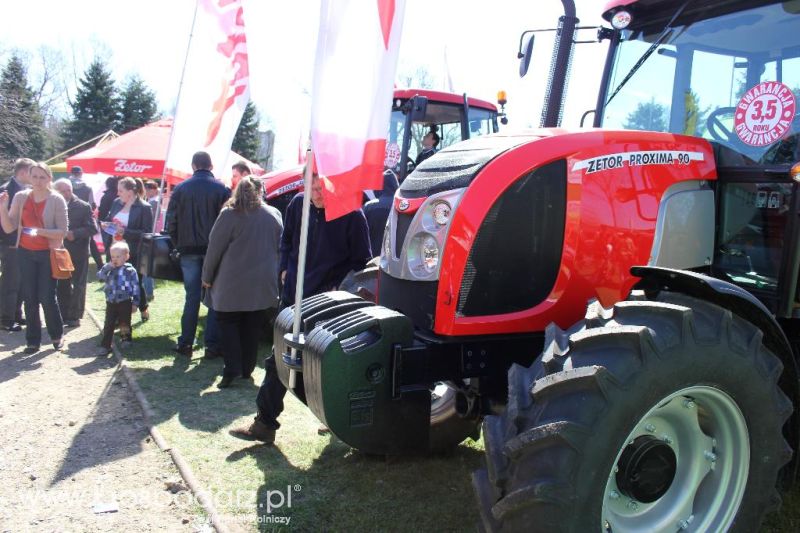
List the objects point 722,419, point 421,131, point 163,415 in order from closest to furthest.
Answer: point 722,419 < point 163,415 < point 421,131

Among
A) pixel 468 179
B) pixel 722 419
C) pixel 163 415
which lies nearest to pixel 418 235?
pixel 468 179

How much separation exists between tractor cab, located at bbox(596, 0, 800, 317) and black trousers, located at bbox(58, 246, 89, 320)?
268 inches

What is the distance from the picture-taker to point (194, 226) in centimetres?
657

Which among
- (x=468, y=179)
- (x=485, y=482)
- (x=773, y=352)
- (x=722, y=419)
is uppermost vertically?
(x=468, y=179)

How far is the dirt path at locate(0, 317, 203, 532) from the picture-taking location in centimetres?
344

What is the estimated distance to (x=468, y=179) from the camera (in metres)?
2.95

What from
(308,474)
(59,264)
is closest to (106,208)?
(59,264)

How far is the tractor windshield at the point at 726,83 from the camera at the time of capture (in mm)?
3139

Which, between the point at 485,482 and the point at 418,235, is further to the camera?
the point at 418,235

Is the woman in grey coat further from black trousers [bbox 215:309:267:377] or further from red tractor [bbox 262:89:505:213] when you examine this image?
red tractor [bbox 262:89:505:213]

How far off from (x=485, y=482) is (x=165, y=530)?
1.85 meters

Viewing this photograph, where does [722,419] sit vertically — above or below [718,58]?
below

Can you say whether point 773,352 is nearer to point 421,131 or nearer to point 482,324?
point 482,324


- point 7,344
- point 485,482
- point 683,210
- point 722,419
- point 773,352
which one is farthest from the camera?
point 7,344
